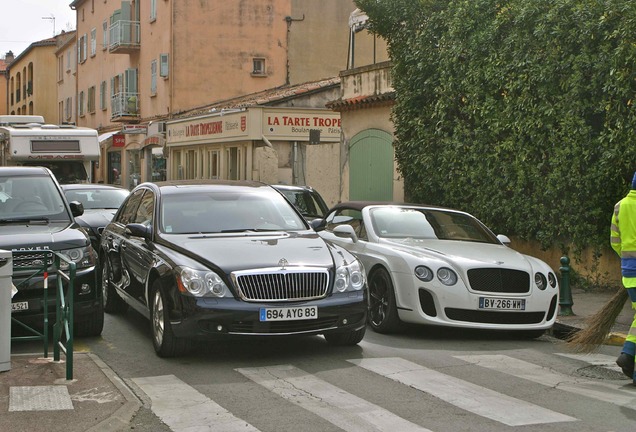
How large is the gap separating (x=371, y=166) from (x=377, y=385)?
14.8 meters

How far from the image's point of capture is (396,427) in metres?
6.19

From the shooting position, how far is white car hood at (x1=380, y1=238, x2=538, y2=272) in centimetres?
995

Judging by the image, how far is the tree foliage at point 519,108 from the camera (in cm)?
1304

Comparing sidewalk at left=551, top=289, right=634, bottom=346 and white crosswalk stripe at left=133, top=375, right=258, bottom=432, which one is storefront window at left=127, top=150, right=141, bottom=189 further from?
white crosswalk stripe at left=133, top=375, right=258, bottom=432

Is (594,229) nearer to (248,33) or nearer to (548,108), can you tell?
(548,108)

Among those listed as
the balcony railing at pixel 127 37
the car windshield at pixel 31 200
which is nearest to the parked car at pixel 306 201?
the car windshield at pixel 31 200

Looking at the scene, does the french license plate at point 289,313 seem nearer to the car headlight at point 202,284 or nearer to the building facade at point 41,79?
the car headlight at point 202,284

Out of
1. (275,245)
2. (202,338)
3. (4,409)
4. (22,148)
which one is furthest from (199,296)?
(22,148)

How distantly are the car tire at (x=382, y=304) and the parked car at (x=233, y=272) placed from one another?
1.08m

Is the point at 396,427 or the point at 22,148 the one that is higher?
the point at 22,148

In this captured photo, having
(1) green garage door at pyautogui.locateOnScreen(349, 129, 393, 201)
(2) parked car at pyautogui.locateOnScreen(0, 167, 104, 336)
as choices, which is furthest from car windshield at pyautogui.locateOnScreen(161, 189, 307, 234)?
(1) green garage door at pyautogui.locateOnScreen(349, 129, 393, 201)

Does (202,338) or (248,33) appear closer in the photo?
(202,338)

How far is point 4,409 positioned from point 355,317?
11.0 feet

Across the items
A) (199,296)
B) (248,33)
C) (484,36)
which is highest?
(248,33)
